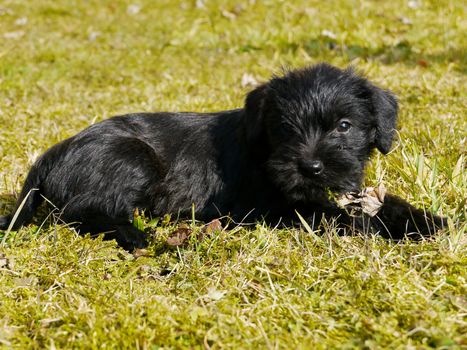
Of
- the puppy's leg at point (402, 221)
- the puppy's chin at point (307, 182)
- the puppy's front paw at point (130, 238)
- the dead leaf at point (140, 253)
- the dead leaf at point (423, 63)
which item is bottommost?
the dead leaf at point (140, 253)

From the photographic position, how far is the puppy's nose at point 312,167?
3375 millimetres

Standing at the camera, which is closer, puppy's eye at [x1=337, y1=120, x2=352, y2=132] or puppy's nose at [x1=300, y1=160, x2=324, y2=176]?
puppy's nose at [x1=300, y1=160, x2=324, y2=176]

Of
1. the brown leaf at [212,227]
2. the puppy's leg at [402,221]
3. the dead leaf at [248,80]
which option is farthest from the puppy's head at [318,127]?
the dead leaf at [248,80]

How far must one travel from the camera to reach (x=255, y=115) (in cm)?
379

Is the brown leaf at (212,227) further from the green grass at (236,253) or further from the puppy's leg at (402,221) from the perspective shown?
the puppy's leg at (402,221)

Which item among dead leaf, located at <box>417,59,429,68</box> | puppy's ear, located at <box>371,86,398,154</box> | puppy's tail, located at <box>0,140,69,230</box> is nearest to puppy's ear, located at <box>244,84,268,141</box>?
puppy's ear, located at <box>371,86,398,154</box>

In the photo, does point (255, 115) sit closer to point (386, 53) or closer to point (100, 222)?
point (100, 222)

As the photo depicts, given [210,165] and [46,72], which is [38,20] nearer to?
[46,72]

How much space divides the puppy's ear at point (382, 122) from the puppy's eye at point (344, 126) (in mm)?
274

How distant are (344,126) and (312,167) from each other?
0.46 m

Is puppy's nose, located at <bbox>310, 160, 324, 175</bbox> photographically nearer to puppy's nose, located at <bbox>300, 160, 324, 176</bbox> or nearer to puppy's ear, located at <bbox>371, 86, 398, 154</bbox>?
puppy's nose, located at <bbox>300, 160, 324, 176</bbox>

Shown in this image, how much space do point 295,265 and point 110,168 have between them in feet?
4.84

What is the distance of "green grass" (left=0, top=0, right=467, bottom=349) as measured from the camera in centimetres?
244

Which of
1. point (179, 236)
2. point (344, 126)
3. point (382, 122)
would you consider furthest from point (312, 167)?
point (179, 236)
